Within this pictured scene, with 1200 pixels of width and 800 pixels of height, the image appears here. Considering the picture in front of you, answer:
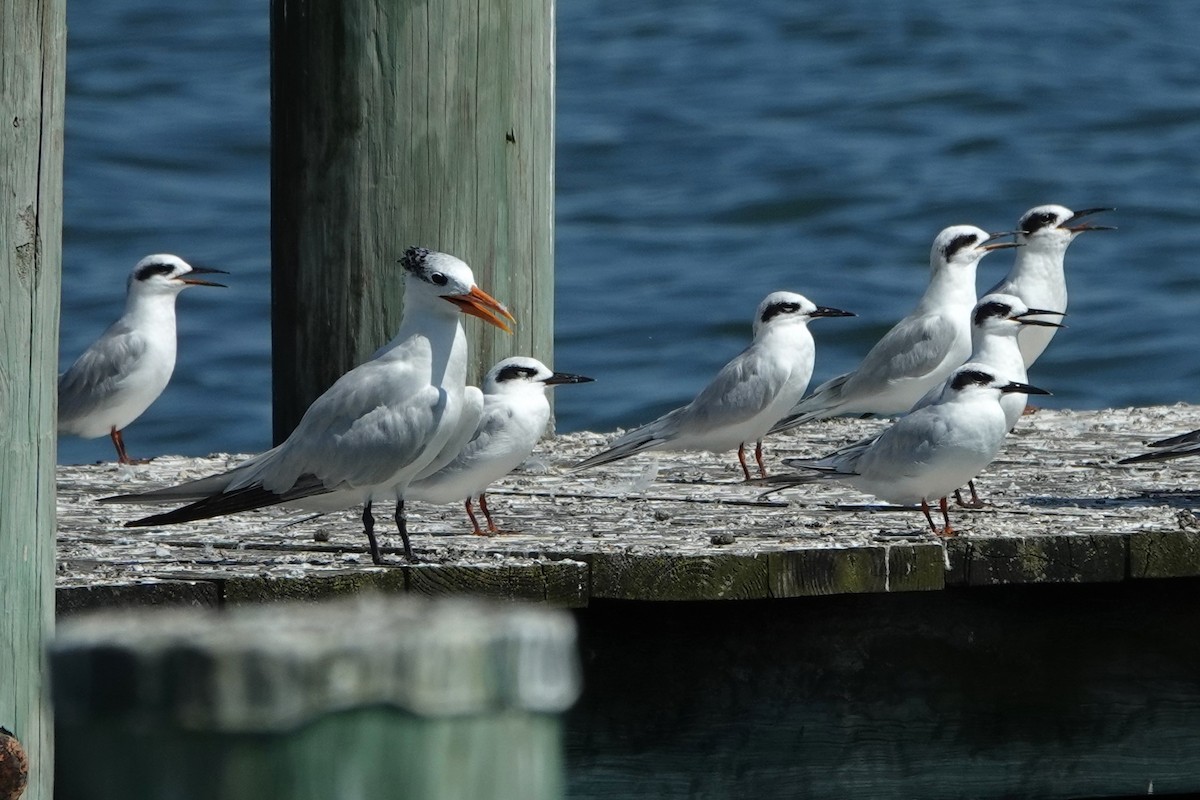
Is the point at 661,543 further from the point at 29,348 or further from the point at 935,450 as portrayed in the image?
the point at 29,348

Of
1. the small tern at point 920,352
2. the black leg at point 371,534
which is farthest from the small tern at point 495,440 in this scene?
the small tern at point 920,352

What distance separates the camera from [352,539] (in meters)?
5.55

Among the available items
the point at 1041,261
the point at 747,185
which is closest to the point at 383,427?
the point at 1041,261

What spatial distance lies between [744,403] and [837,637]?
2249 mm

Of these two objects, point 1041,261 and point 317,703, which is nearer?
point 317,703

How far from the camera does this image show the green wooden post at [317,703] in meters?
2.18

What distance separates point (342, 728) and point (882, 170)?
20.0 meters

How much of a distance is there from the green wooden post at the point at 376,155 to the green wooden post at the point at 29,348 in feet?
9.89

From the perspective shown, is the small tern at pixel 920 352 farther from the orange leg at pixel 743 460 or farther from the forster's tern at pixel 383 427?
the forster's tern at pixel 383 427

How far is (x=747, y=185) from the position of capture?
21891mm

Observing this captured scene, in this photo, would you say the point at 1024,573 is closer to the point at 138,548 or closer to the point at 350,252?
the point at 138,548

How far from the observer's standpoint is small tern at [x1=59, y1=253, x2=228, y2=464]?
874 cm

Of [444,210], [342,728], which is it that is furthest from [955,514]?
[342,728]

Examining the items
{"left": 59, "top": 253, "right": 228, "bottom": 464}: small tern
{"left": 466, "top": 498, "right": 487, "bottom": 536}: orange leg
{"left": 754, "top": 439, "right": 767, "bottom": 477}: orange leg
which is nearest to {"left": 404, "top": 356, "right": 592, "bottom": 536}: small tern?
{"left": 466, "top": 498, "right": 487, "bottom": 536}: orange leg
